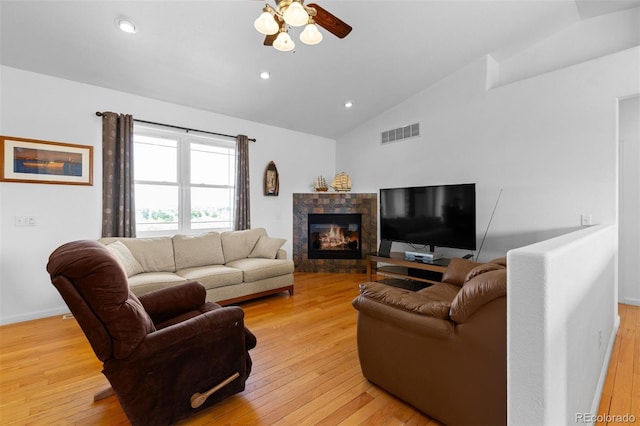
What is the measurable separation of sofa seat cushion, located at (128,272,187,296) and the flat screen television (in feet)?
10.2

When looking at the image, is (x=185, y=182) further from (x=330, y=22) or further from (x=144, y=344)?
(x=144, y=344)

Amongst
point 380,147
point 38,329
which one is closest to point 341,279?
point 380,147

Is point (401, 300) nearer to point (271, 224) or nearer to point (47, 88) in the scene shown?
point (271, 224)

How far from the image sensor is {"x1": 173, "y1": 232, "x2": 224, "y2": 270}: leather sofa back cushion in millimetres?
3764

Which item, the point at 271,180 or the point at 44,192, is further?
the point at 271,180

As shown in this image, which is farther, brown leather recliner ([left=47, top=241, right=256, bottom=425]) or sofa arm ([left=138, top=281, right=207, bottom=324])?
sofa arm ([left=138, top=281, right=207, bottom=324])

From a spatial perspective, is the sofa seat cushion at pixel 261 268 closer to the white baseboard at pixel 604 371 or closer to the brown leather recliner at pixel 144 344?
the brown leather recliner at pixel 144 344

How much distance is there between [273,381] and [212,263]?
7.53 feet

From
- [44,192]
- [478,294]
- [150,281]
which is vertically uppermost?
[44,192]

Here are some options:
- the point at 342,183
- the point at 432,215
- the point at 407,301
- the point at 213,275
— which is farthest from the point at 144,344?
the point at 342,183

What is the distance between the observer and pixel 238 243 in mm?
4320

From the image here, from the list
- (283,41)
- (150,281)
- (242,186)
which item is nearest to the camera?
(283,41)

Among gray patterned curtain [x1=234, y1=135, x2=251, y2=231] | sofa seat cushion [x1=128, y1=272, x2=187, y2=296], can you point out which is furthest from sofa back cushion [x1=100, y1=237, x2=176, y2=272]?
gray patterned curtain [x1=234, y1=135, x2=251, y2=231]

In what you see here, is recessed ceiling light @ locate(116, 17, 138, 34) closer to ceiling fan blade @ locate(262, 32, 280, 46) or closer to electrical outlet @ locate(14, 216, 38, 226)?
ceiling fan blade @ locate(262, 32, 280, 46)
